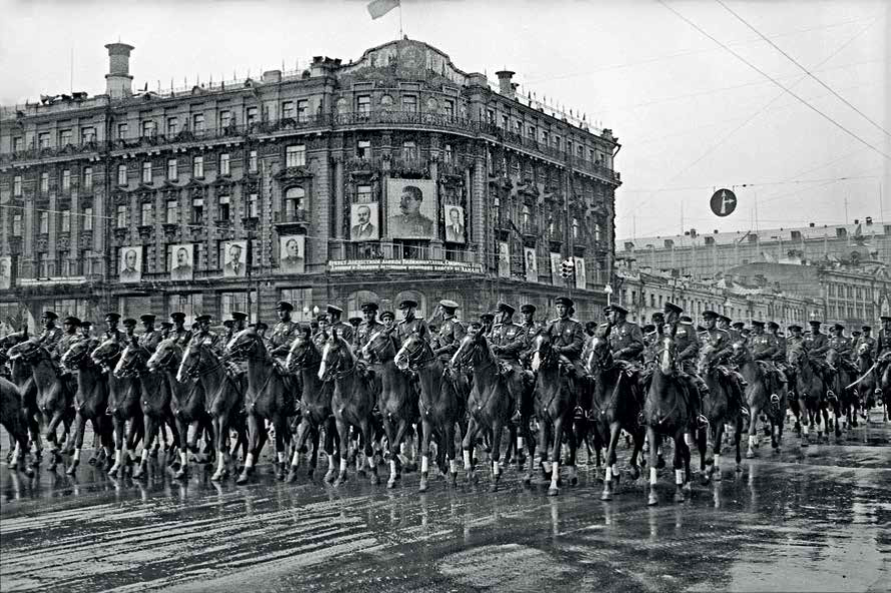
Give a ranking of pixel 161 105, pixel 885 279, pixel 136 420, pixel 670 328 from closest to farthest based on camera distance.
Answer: pixel 670 328 → pixel 136 420 → pixel 885 279 → pixel 161 105

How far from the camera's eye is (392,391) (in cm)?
1416

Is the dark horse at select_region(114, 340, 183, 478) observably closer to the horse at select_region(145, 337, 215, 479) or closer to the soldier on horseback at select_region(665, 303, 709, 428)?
the horse at select_region(145, 337, 215, 479)

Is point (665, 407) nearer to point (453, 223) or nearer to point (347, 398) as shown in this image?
point (347, 398)

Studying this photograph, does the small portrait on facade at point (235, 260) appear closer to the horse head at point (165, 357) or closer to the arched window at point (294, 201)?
the arched window at point (294, 201)

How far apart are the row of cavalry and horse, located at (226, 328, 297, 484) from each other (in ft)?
0.07

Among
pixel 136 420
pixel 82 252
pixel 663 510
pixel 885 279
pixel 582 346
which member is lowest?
pixel 663 510

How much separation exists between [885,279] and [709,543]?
113 ft

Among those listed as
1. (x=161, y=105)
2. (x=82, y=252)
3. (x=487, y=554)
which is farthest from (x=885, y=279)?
(x=82, y=252)

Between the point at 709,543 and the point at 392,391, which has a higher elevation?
the point at 392,391

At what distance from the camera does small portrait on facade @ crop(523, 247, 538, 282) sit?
61000 millimetres

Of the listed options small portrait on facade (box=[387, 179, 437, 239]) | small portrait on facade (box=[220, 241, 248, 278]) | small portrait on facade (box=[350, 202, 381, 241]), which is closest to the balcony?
small portrait on facade (box=[350, 202, 381, 241])

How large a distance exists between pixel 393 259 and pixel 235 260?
9.97m

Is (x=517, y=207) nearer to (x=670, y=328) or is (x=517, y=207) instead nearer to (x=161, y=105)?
(x=161, y=105)

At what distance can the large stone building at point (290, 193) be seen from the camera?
178 ft
